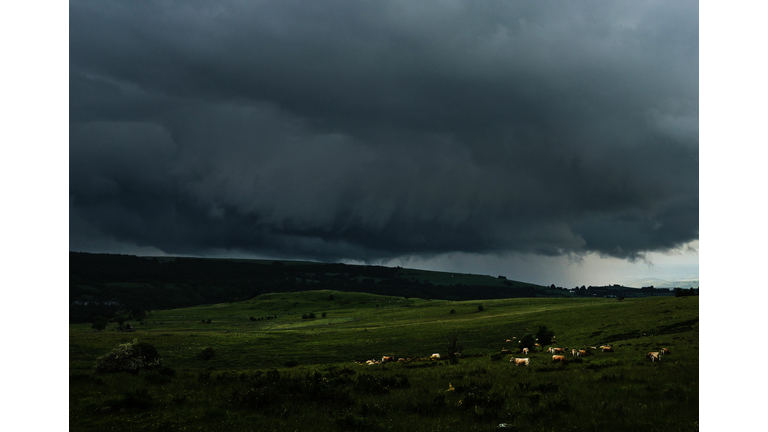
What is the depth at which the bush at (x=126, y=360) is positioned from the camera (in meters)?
36.0

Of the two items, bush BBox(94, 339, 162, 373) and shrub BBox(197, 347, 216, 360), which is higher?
bush BBox(94, 339, 162, 373)

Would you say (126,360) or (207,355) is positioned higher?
(126,360)

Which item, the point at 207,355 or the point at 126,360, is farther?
the point at 207,355

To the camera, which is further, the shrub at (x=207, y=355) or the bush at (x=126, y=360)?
the shrub at (x=207, y=355)

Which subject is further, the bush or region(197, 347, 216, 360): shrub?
region(197, 347, 216, 360): shrub

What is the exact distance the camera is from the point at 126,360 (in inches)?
1441

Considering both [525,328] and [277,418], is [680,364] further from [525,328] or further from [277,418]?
[525,328]

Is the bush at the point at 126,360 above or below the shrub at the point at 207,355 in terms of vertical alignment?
above

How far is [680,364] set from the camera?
21.7m

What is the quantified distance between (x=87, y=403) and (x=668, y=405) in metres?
22.4

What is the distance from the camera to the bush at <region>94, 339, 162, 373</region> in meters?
36.0

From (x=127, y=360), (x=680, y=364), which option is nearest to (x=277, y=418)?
(x=680, y=364)
